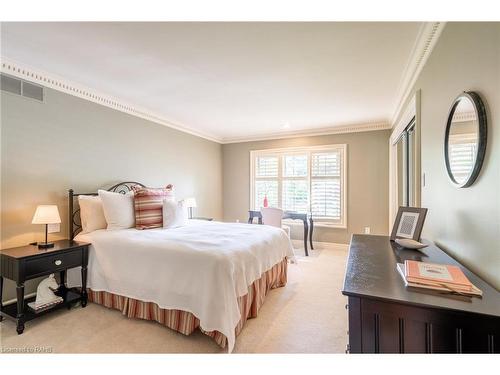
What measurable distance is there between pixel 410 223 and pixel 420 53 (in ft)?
4.70

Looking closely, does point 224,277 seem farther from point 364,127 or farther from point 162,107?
Answer: point 364,127

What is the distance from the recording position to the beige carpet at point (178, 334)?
1806 millimetres

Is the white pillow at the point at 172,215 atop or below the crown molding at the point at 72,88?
below

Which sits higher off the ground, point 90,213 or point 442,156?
point 442,156

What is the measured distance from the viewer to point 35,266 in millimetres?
2057

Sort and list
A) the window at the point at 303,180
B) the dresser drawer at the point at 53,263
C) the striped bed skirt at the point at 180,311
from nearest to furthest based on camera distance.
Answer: the striped bed skirt at the point at 180,311, the dresser drawer at the point at 53,263, the window at the point at 303,180

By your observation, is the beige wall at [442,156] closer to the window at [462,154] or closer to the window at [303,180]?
the window at [462,154]

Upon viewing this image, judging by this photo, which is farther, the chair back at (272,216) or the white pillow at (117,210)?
the chair back at (272,216)

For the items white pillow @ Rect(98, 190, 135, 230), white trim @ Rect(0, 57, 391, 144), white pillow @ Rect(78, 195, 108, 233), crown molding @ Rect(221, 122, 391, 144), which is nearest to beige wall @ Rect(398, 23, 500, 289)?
crown molding @ Rect(221, 122, 391, 144)

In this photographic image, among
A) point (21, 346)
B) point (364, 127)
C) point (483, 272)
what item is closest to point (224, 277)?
point (483, 272)

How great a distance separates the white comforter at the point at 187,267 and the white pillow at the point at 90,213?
0.15 m

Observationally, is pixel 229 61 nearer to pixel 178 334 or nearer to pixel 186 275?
pixel 186 275

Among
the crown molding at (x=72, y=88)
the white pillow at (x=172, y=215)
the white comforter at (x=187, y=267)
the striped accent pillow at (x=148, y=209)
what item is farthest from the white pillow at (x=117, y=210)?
the crown molding at (x=72, y=88)

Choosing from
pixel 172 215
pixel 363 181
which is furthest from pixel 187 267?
pixel 363 181
